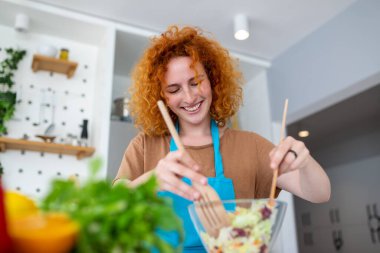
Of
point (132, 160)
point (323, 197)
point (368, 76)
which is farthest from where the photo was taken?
point (368, 76)

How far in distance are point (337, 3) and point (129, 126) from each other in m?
1.89

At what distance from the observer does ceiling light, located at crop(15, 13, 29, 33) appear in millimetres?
2564

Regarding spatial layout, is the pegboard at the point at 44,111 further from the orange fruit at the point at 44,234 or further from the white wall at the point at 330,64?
the orange fruit at the point at 44,234

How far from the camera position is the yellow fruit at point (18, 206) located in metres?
0.34

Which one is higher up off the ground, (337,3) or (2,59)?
(337,3)

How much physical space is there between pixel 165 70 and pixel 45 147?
1614 millimetres

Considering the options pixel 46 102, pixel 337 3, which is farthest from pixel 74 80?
pixel 337 3

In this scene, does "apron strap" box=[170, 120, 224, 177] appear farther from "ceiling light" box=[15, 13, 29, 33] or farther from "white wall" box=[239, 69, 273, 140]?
"white wall" box=[239, 69, 273, 140]

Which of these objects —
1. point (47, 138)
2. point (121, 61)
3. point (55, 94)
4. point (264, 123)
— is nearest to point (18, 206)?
point (47, 138)

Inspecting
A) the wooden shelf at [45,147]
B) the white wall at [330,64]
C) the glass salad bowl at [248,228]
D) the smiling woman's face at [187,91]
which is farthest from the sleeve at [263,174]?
the wooden shelf at [45,147]

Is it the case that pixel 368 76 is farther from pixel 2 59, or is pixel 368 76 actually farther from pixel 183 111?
pixel 2 59

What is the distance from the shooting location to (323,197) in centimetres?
107

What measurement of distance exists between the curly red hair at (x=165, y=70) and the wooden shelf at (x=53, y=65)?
143 cm

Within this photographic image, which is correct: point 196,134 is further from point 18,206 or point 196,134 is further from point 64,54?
point 64,54
